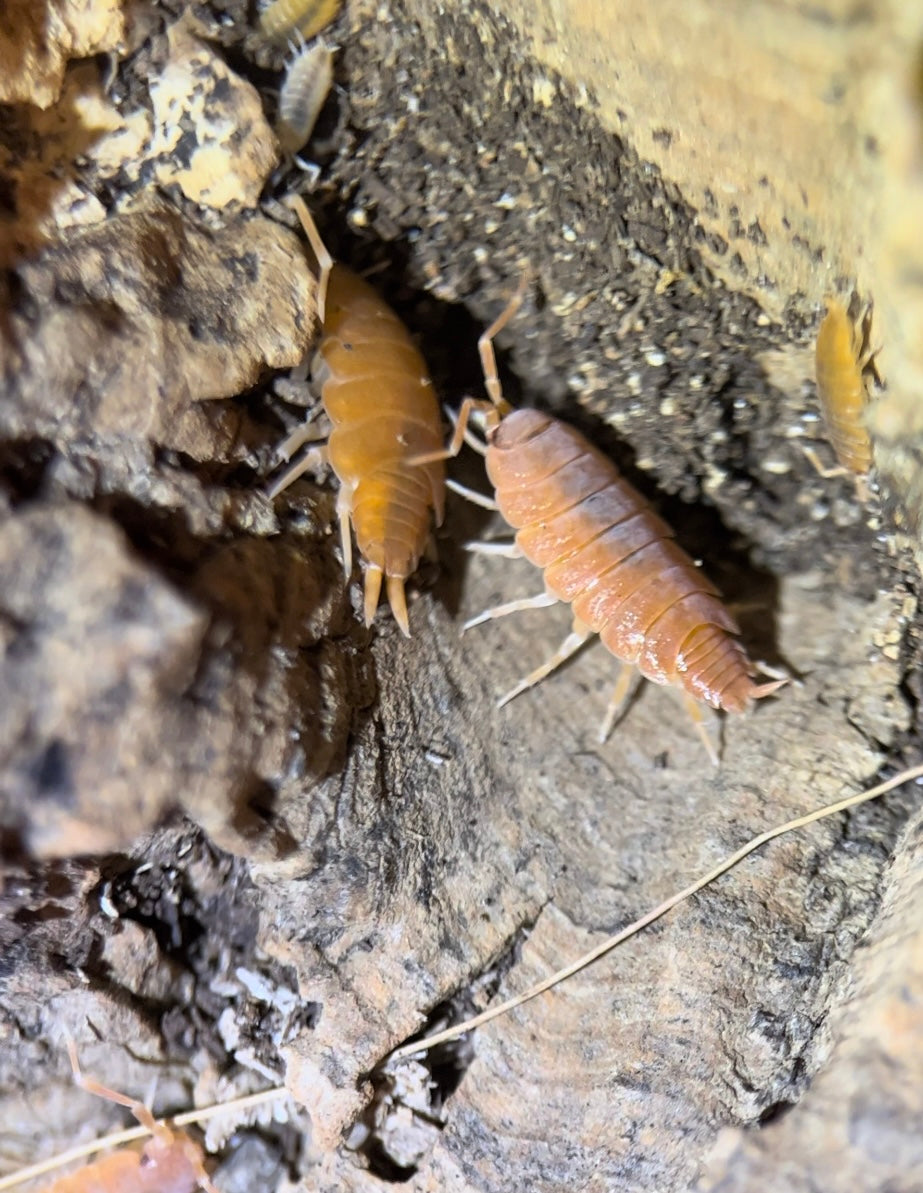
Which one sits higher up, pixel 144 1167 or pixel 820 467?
pixel 820 467

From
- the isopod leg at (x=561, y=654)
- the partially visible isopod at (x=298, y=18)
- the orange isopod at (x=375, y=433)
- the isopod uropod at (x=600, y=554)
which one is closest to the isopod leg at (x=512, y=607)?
the isopod uropod at (x=600, y=554)

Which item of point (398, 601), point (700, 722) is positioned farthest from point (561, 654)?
point (398, 601)

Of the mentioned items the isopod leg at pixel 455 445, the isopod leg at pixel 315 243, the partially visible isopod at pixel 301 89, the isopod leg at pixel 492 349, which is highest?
the partially visible isopod at pixel 301 89

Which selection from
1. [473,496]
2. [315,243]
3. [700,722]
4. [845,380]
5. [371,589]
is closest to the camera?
[845,380]

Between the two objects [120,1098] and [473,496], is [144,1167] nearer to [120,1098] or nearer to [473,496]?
[120,1098]

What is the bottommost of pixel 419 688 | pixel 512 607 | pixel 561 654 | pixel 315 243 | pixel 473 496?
pixel 561 654

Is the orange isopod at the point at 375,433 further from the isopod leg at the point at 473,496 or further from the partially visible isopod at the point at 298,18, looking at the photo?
the partially visible isopod at the point at 298,18

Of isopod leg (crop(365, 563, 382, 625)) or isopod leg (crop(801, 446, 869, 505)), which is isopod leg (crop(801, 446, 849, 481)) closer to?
isopod leg (crop(801, 446, 869, 505))
